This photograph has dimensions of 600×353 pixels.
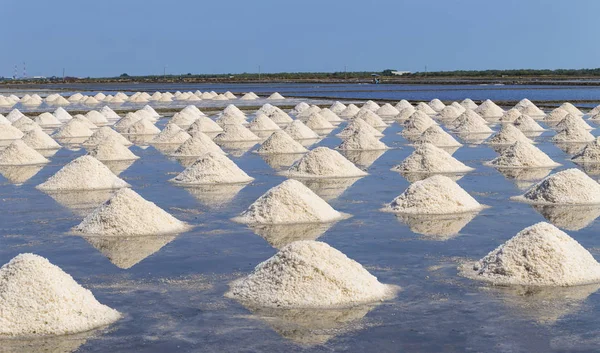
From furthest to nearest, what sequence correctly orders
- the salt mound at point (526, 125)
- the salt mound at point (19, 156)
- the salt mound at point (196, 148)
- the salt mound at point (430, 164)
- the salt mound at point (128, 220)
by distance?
1. the salt mound at point (526, 125)
2. the salt mound at point (196, 148)
3. the salt mound at point (19, 156)
4. the salt mound at point (430, 164)
5. the salt mound at point (128, 220)

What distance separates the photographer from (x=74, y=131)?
89.8 ft

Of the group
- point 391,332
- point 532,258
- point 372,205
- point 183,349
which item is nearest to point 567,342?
point 391,332

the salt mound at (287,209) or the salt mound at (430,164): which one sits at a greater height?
the salt mound at (430,164)

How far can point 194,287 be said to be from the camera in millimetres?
8930

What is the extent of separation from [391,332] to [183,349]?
1.70 metres

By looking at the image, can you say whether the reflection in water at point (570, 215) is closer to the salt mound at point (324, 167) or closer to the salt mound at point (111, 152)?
the salt mound at point (324, 167)

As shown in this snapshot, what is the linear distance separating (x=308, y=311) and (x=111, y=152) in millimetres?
13067

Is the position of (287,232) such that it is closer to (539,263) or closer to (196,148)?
(539,263)

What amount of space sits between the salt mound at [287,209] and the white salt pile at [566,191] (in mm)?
3301

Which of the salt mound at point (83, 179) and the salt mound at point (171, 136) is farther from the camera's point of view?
the salt mound at point (171, 136)

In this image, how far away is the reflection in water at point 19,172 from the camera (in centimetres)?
1717

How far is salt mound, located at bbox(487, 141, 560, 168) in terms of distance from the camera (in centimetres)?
1825

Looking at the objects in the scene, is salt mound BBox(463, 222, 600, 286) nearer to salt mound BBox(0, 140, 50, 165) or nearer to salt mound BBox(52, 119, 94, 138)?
salt mound BBox(0, 140, 50, 165)

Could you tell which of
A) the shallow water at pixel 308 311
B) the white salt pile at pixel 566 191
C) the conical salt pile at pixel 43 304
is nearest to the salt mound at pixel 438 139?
the shallow water at pixel 308 311
